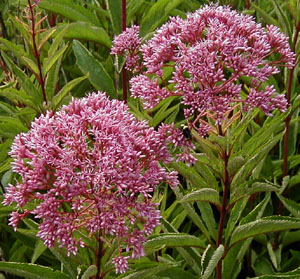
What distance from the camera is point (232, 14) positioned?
1539 millimetres

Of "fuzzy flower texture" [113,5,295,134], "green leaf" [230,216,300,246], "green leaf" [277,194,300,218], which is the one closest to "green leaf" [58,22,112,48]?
"fuzzy flower texture" [113,5,295,134]

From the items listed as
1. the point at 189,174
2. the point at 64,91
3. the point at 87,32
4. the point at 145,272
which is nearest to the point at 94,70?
the point at 87,32

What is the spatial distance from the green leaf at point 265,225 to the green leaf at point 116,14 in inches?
47.2

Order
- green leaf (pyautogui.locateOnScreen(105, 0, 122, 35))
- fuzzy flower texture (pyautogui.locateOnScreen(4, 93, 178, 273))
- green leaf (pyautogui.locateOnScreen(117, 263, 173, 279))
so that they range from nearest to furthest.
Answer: fuzzy flower texture (pyautogui.locateOnScreen(4, 93, 178, 273)) < green leaf (pyautogui.locateOnScreen(117, 263, 173, 279)) < green leaf (pyautogui.locateOnScreen(105, 0, 122, 35))

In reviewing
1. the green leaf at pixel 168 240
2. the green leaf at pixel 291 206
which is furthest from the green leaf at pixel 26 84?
the green leaf at pixel 291 206

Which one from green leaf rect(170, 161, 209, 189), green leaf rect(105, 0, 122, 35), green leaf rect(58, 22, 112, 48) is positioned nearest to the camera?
green leaf rect(170, 161, 209, 189)

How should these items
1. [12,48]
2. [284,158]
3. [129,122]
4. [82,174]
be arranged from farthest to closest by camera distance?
1. [284,158]
2. [12,48]
3. [129,122]
4. [82,174]

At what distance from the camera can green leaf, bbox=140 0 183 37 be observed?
2.30 meters

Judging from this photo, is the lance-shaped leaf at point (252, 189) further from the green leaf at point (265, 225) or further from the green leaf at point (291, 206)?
the green leaf at point (291, 206)

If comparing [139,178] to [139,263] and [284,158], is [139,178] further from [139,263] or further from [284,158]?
[284,158]

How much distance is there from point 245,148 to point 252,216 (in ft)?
0.88

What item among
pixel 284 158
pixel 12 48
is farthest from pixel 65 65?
pixel 284 158

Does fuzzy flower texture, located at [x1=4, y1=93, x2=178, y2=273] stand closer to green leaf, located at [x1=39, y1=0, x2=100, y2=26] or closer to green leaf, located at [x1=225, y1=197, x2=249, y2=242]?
green leaf, located at [x1=225, y1=197, x2=249, y2=242]

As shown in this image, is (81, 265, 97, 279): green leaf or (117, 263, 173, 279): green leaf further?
(117, 263, 173, 279): green leaf
